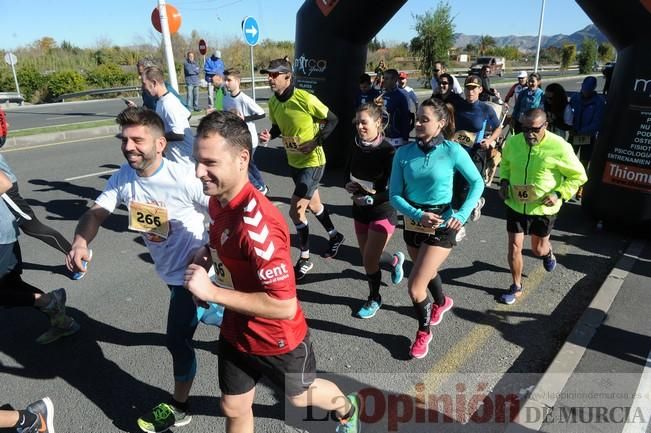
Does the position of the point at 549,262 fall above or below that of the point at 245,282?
below

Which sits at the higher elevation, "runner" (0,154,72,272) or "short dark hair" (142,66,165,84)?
"short dark hair" (142,66,165,84)

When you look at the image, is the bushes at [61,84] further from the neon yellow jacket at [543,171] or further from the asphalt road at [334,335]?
the neon yellow jacket at [543,171]

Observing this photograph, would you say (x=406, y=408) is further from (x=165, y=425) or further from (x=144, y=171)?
(x=144, y=171)

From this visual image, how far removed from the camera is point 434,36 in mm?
23703

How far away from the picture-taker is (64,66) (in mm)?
32562

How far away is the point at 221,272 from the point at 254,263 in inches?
13.1

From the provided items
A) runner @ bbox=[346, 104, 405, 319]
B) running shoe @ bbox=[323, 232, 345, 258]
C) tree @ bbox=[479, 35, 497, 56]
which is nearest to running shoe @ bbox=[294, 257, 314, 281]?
running shoe @ bbox=[323, 232, 345, 258]

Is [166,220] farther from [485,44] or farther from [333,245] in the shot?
A: [485,44]

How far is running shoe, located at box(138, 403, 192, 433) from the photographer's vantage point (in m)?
2.75

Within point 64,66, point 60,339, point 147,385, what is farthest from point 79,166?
point 64,66

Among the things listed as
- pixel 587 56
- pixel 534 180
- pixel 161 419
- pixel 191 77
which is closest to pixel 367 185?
pixel 534 180

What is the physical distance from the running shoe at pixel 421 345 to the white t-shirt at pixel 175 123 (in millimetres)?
3185

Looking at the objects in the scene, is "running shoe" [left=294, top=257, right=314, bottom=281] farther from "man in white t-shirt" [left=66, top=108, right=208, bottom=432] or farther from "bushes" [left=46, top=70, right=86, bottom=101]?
"bushes" [left=46, top=70, right=86, bottom=101]

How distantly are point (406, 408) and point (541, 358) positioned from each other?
124 centimetres
